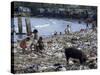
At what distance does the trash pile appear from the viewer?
183 cm

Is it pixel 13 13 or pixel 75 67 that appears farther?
pixel 75 67

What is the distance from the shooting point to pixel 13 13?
1.79 m

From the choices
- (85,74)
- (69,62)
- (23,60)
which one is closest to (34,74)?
(23,60)

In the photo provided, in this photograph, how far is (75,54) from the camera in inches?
78.1

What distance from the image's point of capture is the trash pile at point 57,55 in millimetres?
1828

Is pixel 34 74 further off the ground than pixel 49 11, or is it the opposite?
pixel 49 11

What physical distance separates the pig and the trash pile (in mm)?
30

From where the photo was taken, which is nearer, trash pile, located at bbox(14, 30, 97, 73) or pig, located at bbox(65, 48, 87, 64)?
trash pile, located at bbox(14, 30, 97, 73)

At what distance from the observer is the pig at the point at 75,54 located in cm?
196

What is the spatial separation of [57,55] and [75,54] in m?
0.18

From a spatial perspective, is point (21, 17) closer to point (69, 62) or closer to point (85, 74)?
point (69, 62)

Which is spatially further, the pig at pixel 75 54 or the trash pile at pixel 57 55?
the pig at pixel 75 54

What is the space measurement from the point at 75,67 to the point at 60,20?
458 mm

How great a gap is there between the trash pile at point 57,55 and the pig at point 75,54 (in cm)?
3
